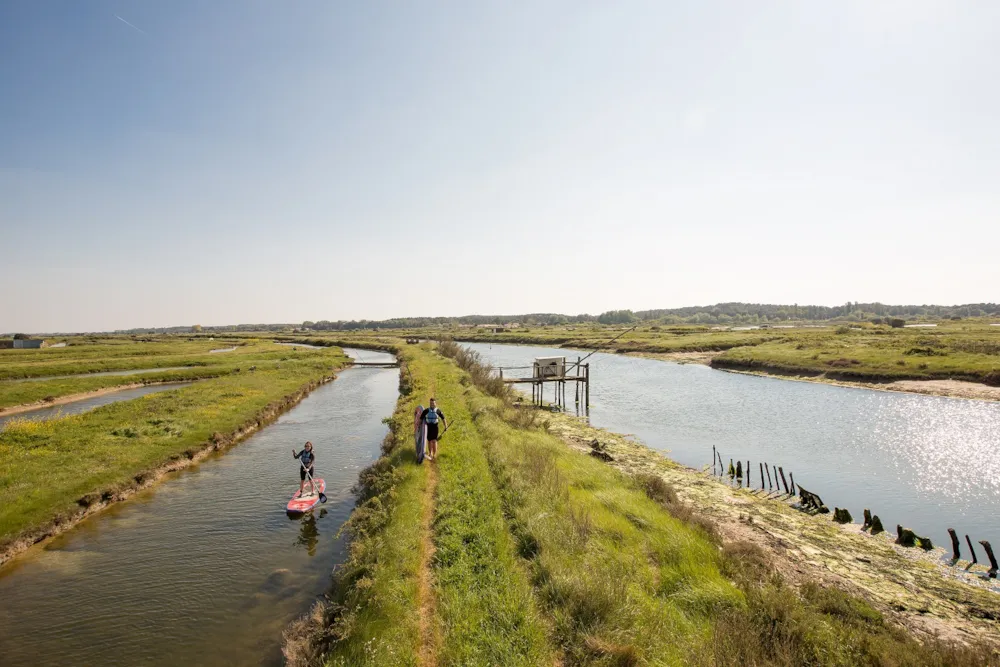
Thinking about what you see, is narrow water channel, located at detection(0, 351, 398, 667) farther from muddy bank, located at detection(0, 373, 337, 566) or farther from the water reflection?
muddy bank, located at detection(0, 373, 337, 566)

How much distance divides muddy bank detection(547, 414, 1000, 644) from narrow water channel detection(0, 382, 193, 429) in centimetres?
4376

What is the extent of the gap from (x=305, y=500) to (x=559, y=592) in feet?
43.7

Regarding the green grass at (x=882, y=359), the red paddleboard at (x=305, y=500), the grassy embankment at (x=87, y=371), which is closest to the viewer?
the red paddleboard at (x=305, y=500)

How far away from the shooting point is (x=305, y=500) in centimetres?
2055

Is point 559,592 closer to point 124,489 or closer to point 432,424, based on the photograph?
point 432,424

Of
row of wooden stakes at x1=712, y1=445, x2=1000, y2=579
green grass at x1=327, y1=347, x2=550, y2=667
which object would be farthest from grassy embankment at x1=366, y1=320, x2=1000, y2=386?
green grass at x1=327, y1=347, x2=550, y2=667

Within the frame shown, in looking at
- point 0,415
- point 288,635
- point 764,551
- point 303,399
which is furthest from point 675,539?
point 0,415

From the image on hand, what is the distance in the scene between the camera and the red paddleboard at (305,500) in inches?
789

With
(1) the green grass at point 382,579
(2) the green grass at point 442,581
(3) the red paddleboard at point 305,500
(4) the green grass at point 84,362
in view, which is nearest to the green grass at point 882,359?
(2) the green grass at point 442,581

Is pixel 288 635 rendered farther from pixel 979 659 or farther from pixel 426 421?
pixel 979 659

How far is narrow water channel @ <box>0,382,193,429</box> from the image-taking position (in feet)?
126

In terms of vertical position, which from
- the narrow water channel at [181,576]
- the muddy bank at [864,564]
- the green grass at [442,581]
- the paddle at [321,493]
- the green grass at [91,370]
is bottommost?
the muddy bank at [864,564]

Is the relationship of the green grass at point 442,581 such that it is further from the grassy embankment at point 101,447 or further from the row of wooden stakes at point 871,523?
the row of wooden stakes at point 871,523

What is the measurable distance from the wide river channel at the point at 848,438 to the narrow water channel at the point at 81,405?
143 ft
